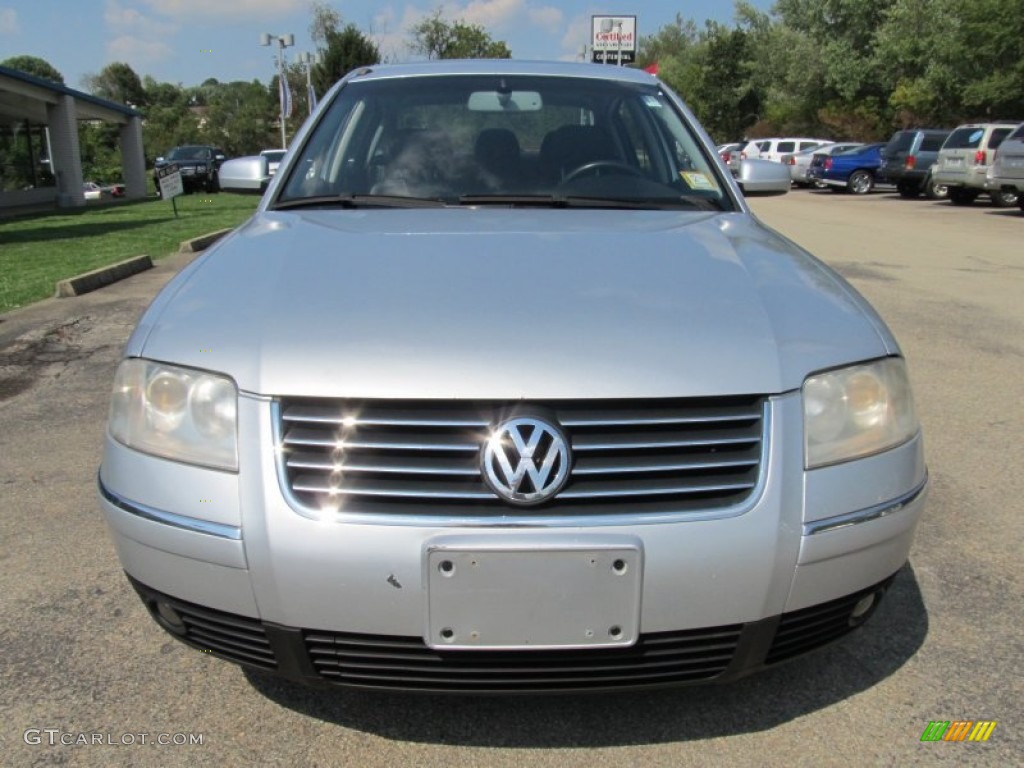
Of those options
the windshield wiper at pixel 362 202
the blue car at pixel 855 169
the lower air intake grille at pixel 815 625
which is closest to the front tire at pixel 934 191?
the blue car at pixel 855 169

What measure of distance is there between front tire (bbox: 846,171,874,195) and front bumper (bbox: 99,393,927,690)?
1001 inches

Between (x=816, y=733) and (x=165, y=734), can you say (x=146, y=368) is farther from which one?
(x=816, y=733)

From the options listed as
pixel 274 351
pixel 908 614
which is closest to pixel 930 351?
pixel 908 614

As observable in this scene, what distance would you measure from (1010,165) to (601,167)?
50.8 feet

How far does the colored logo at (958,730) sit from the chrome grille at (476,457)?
0.83 metres

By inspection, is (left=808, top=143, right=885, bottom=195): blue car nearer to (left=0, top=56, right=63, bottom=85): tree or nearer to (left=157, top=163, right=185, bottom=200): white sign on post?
(left=157, top=163, right=185, bottom=200): white sign on post

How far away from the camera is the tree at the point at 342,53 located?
147ft

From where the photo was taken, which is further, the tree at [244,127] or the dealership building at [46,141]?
the tree at [244,127]

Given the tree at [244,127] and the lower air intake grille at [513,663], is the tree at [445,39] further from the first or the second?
the lower air intake grille at [513,663]

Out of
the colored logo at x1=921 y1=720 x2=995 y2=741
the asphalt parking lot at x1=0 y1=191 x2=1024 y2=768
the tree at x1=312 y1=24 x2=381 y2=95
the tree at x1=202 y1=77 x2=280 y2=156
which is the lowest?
the colored logo at x1=921 y1=720 x2=995 y2=741

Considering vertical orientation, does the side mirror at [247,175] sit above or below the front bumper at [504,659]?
above

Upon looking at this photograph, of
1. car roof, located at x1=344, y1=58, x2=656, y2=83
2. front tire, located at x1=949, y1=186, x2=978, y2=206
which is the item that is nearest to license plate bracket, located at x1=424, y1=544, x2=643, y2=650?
car roof, located at x1=344, y1=58, x2=656, y2=83

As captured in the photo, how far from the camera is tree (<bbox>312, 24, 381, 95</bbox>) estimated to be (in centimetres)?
4481

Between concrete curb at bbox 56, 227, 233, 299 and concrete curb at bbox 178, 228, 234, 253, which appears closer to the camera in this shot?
concrete curb at bbox 56, 227, 233, 299
